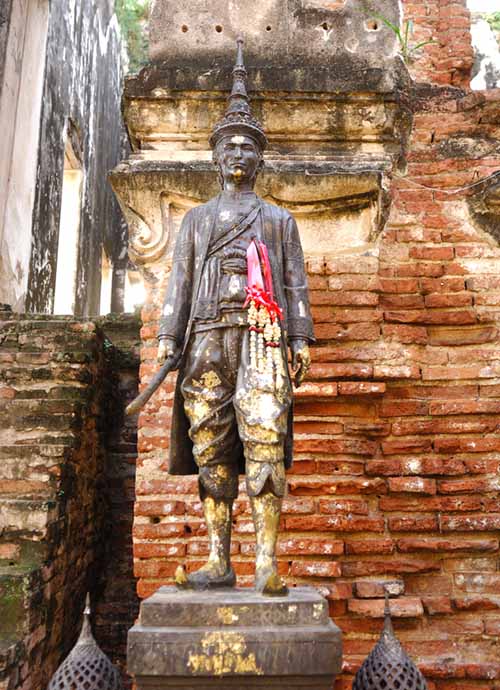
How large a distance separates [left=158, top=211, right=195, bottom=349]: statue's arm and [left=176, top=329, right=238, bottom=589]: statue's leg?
16 centimetres

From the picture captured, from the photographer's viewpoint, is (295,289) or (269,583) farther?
(295,289)

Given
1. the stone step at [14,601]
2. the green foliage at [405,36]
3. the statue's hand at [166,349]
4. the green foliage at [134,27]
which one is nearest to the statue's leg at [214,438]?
the statue's hand at [166,349]

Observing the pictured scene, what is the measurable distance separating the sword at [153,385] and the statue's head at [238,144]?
853mm

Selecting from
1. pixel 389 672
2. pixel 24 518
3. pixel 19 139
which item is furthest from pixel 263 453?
pixel 19 139

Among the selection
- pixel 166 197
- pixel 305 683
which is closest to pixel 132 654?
pixel 305 683

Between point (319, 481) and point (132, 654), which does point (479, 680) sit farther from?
point (132, 654)

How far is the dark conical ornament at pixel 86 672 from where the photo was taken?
239 centimetres

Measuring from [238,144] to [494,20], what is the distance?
11.9 m

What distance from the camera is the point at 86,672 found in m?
2.43

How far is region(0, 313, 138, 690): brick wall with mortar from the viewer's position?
3.72 metres

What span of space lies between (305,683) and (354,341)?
2217 mm

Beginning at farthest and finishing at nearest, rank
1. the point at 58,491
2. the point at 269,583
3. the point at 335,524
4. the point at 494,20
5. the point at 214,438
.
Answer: the point at 494,20 < the point at 58,491 < the point at 335,524 < the point at 214,438 < the point at 269,583

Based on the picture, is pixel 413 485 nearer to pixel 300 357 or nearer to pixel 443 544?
pixel 443 544

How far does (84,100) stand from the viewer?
40.7 feet
